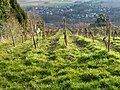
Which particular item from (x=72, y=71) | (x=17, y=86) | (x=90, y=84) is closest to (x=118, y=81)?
(x=90, y=84)

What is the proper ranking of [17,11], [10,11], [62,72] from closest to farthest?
[62,72] < [10,11] < [17,11]

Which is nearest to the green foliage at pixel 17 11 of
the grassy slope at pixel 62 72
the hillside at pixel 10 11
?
the hillside at pixel 10 11

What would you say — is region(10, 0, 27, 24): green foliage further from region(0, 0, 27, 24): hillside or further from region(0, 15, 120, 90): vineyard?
region(0, 15, 120, 90): vineyard

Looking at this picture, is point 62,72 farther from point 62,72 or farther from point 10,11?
point 10,11

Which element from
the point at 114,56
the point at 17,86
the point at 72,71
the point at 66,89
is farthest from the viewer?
the point at 114,56

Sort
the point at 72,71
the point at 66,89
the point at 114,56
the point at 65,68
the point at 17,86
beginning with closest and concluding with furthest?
the point at 66,89
the point at 17,86
the point at 72,71
the point at 65,68
the point at 114,56

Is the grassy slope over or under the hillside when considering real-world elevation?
over

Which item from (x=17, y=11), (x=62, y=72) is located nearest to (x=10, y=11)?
(x=17, y=11)

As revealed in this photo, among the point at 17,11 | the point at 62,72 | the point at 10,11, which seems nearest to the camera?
the point at 62,72

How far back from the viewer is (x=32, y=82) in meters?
24.2

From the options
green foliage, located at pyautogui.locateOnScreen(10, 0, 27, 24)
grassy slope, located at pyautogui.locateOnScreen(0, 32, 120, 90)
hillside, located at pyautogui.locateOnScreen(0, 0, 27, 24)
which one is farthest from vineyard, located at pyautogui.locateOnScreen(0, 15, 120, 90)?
green foliage, located at pyautogui.locateOnScreen(10, 0, 27, 24)

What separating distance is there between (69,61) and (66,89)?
909 centimetres

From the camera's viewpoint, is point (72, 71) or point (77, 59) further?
point (77, 59)

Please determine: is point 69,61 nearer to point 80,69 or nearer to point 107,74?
point 80,69
